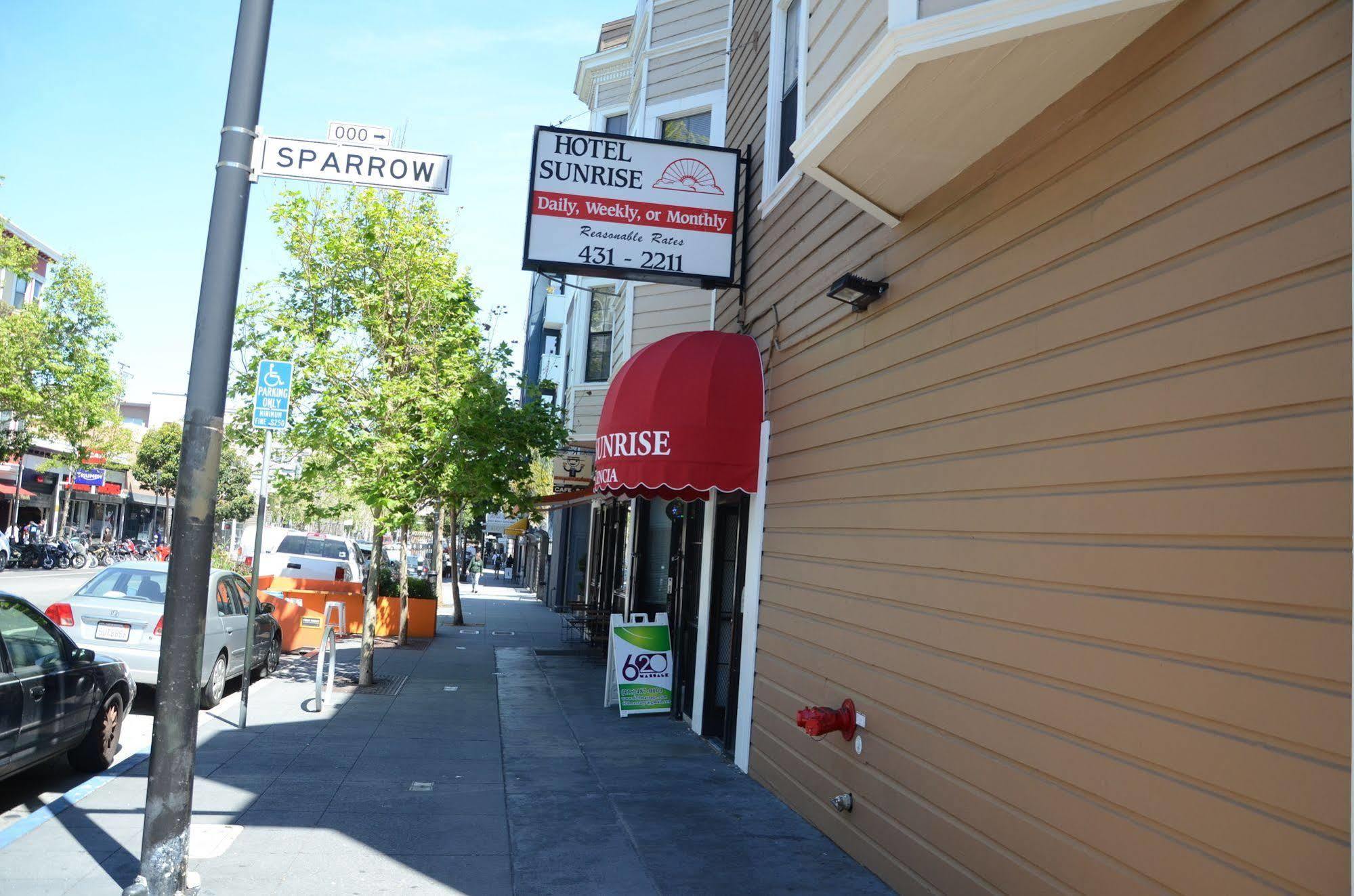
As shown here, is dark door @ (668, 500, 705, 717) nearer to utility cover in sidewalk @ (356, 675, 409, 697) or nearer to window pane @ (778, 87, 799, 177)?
utility cover in sidewalk @ (356, 675, 409, 697)

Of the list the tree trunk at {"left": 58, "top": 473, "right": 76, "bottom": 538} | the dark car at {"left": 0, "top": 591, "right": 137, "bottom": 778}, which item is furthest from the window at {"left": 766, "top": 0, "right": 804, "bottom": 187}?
the tree trunk at {"left": 58, "top": 473, "right": 76, "bottom": 538}

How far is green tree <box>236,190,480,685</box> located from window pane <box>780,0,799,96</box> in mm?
5774

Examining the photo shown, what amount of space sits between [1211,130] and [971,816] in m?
3.17

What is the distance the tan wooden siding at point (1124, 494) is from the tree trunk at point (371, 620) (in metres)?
7.91

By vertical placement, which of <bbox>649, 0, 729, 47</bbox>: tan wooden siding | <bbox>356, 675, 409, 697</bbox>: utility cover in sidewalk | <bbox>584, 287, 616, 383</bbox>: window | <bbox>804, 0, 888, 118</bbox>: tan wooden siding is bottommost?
<bbox>356, 675, 409, 697</bbox>: utility cover in sidewalk

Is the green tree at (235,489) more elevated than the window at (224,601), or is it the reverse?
the green tree at (235,489)

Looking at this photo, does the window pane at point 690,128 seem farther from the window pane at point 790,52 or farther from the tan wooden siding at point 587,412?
the tan wooden siding at point 587,412

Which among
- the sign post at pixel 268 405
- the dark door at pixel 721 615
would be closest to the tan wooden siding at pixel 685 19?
the dark door at pixel 721 615

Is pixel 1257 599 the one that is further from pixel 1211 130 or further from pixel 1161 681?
pixel 1211 130

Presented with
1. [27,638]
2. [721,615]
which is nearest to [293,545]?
[721,615]

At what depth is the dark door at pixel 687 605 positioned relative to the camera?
37.3 feet

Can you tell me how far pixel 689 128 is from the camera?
45.9 ft

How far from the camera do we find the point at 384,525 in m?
12.7

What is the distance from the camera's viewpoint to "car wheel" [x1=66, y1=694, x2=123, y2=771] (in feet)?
25.1
